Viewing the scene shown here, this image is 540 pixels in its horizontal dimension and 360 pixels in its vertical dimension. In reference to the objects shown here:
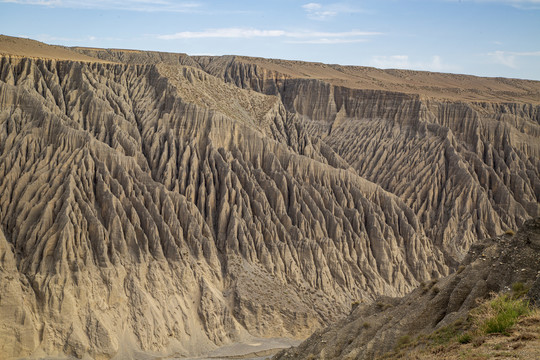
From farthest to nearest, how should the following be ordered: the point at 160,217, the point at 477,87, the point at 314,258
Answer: the point at 477,87, the point at 314,258, the point at 160,217

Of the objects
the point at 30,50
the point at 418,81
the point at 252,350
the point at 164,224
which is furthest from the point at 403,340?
the point at 418,81

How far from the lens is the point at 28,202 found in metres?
51.9

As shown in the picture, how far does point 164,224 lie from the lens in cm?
5494

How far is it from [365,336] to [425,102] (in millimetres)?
67934

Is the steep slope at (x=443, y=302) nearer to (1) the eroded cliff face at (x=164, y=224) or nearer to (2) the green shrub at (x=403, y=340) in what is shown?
(2) the green shrub at (x=403, y=340)

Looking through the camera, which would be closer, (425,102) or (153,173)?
(153,173)

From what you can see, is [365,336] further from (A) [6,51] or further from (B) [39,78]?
(A) [6,51]

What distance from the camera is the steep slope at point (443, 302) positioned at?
2428 cm

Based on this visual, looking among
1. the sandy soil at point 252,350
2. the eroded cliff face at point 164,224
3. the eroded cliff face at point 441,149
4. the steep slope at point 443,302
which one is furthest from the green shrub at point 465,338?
the eroded cliff face at point 441,149

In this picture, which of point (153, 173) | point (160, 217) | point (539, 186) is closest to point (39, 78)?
point (153, 173)

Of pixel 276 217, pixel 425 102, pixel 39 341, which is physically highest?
pixel 425 102

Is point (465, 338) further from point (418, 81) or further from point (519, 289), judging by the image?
point (418, 81)

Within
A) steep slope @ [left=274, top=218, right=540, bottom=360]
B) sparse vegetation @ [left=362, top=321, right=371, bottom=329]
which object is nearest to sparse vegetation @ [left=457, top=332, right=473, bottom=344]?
steep slope @ [left=274, top=218, right=540, bottom=360]

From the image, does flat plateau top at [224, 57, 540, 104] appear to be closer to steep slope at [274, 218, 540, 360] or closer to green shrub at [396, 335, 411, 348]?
steep slope at [274, 218, 540, 360]
